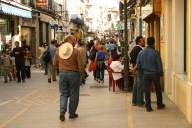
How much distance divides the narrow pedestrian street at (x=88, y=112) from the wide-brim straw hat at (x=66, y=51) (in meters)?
1.39

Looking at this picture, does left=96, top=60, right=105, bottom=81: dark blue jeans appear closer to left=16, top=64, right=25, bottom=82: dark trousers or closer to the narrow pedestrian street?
the narrow pedestrian street

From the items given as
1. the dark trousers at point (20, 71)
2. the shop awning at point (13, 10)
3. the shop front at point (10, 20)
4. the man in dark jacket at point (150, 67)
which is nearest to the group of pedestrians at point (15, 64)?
the dark trousers at point (20, 71)

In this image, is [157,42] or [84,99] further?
[157,42]

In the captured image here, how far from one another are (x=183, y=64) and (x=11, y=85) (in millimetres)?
9560

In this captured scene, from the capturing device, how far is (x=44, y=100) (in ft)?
51.0

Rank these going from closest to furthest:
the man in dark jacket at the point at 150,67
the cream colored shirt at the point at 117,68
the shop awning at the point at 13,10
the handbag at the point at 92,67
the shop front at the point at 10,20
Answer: the man in dark jacket at the point at 150,67 < the cream colored shirt at the point at 117,68 < the handbag at the point at 92,67 < the shop awning at the point at 13,10 < the shop front at the point at 10,20

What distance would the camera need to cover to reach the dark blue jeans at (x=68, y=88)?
11.4m

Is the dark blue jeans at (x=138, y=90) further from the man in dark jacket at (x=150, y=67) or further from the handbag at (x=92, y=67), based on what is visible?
the handbag at (x=92, y=67)

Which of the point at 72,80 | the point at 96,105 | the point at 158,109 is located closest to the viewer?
the point at 72,80

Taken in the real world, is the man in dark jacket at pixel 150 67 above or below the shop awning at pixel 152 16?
below

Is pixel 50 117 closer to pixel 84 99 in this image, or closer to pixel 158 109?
pixel 158 109

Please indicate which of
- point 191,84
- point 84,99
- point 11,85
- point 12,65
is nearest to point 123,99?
point 84,99

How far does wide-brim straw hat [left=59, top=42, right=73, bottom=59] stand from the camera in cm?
1148

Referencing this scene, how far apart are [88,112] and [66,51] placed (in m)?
2.00
